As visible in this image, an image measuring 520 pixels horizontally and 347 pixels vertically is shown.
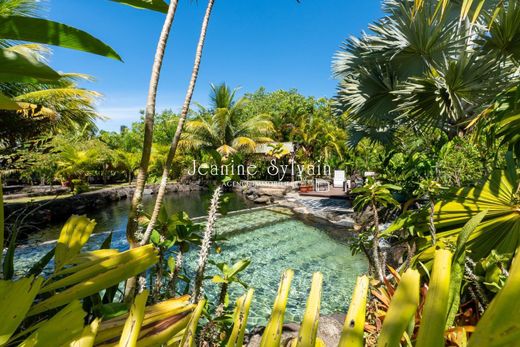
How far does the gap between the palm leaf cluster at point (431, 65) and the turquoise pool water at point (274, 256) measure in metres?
3.83

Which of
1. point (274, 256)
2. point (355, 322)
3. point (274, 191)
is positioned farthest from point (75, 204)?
point (355, 322)

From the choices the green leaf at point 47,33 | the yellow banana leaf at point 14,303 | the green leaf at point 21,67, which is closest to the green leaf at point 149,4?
the green leaf at point 47,33

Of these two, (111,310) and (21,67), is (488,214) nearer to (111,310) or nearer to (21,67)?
(111,310)

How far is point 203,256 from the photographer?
5.46ft

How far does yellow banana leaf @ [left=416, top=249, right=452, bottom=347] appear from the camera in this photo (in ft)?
1.24

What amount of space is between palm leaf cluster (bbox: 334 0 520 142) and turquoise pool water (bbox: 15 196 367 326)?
151 inches

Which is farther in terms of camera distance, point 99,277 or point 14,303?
point 99,277

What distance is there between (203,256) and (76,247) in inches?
33.0

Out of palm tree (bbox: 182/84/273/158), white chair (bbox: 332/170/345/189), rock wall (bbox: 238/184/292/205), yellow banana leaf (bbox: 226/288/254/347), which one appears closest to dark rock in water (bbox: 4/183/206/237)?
palm tree (bbox: 182/84/273/158)

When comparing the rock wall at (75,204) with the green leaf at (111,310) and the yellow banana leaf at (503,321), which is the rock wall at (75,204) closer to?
the green leaf at (111,310)

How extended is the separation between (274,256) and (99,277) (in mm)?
6770

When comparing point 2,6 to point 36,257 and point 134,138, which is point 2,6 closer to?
point 36,257

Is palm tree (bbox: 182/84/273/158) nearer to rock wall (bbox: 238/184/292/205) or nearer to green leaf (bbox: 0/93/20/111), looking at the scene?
rock wall (bbox: 238/184/292/205)

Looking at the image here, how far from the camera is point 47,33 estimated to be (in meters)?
0.49
